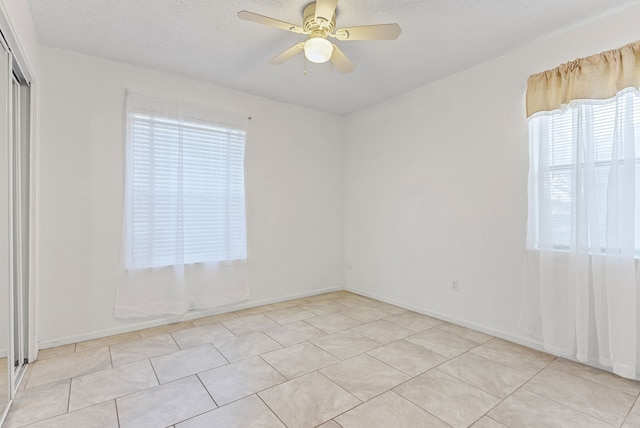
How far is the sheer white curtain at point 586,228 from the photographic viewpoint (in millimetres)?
2145

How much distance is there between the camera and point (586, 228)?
234cm

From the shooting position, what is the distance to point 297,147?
422 centimetres

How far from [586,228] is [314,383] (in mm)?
2246

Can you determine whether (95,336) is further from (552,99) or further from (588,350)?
(552,99)

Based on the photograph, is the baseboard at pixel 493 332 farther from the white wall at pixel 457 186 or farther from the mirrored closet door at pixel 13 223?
the mirrored closet door at pixel 13 223

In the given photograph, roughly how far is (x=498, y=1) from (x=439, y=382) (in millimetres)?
2582

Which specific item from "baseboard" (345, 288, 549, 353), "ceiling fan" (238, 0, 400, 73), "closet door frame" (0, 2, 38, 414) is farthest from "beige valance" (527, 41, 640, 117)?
"closet door frame" (0, 2, 38, 414)

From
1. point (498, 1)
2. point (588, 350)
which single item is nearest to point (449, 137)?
point (498, 1)

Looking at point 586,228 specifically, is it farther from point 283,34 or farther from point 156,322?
point 156,322

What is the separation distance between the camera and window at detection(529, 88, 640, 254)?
215 cm

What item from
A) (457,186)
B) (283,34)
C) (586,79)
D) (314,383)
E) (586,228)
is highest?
(283,34)

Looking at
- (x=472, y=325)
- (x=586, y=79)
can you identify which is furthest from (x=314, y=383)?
(x=586, y=79)

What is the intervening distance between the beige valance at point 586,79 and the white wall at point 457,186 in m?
0.11

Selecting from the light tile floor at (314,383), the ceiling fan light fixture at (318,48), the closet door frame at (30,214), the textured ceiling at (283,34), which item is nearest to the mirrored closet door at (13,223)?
the closet door frame at (30,214)
